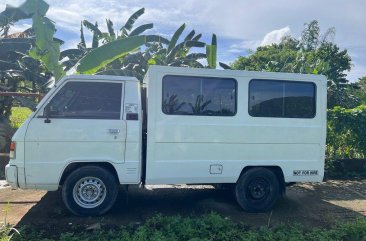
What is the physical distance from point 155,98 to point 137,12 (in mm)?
8178

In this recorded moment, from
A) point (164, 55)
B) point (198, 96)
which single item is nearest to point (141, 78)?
point (164, 55)

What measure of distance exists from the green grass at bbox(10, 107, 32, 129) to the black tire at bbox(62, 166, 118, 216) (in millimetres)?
5891

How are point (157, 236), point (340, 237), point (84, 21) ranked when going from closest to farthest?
1. point (157, 236)
2. point (340, 237)
3. point (84, 21)

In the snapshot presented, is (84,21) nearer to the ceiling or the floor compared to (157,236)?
nearer to the ceiling

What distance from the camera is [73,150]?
5.21 metres

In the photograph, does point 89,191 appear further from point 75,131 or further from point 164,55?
point 164,55

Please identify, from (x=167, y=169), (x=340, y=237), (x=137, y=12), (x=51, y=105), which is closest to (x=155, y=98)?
(x=167, y=169)

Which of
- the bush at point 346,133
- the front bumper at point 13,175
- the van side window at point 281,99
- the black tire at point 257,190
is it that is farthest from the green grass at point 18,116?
the bush at point 346,133

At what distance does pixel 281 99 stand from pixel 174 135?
6.32 ft

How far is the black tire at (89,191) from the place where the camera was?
529 centimetres

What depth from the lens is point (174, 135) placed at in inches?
217

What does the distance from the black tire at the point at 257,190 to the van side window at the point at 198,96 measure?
44.0 inches

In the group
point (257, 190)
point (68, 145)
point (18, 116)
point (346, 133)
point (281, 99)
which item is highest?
point (281, 99)

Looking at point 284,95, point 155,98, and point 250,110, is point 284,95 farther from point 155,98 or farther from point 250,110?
point 155,98
